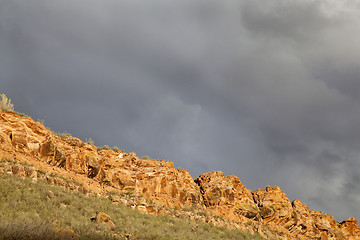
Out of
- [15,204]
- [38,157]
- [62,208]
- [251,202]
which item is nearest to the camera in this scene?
[15,204]

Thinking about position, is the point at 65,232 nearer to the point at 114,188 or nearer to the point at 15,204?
the point at 15,204

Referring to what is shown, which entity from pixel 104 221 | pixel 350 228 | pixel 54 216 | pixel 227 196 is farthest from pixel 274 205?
pixel 54 216

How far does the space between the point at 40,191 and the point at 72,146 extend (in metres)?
11.7

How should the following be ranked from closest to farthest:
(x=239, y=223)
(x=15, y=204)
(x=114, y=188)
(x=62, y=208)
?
(x=15, y=204), (x=62, y=208), (x=114, y=188), (x=239, y=223)

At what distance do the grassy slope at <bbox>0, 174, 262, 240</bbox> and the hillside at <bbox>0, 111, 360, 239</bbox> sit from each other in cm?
291

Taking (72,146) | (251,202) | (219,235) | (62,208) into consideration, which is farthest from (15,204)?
(251,202)

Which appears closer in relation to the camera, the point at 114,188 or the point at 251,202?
the point at 114,188

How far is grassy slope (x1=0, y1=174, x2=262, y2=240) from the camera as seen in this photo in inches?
384

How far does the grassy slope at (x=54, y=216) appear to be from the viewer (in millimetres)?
9750

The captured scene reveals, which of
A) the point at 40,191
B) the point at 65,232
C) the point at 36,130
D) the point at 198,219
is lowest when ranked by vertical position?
the point at 65,232

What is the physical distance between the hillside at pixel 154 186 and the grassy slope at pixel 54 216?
291 cm

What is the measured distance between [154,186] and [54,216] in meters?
16.3

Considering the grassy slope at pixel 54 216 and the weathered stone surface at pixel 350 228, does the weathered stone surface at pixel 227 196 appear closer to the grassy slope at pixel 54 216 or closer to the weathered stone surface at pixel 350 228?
the grassy slope at pixel 54 216

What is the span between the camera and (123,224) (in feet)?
53.9
